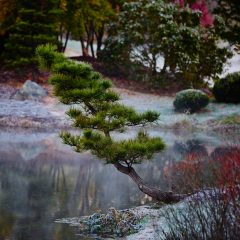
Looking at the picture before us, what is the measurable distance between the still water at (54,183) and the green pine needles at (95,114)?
1372mm

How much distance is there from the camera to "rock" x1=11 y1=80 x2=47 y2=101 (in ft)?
85.1

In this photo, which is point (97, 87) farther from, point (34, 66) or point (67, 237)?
point (34, 66)

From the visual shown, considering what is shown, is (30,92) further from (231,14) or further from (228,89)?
(231,14)

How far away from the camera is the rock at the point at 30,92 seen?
25.9 m

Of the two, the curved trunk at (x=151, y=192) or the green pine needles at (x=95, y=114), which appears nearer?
the green pine needles at (x=95, y=114)

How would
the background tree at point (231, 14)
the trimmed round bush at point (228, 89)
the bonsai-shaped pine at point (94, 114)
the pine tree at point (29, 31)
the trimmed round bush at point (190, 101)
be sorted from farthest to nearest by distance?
the pine tree at point (29, 31), the trimmed round bush at point (228, 89), the trimmed round bush at point (190, 101), the background tree at point (231, 14), the bonsai-shaped pine at point (94, 114)

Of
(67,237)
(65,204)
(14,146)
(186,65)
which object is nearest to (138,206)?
(65,204)

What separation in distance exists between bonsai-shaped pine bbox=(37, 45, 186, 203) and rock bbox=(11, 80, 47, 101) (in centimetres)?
1596

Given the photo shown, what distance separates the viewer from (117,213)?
34.0ft

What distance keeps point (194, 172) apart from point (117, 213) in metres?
1.39

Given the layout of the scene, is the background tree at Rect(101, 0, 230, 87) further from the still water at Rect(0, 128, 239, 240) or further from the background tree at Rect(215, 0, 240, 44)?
the still water at Rect(0, 128, 239, 240)

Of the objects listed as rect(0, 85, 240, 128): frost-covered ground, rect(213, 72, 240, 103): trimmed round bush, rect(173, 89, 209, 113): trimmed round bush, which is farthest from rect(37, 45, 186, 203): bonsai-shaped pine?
rect(213, 72, 240, 103): trimmed round bush

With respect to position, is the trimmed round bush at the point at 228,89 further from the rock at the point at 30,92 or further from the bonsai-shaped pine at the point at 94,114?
the bonsai-shaped pine at the point at 94,114

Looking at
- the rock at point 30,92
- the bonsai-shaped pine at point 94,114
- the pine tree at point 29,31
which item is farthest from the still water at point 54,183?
the pine tree at point 29,31
